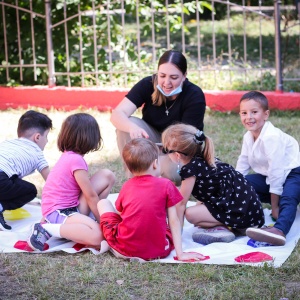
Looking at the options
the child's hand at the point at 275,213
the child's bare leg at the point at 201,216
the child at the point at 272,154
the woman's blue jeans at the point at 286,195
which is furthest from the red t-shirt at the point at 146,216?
the child's hand at the point at 275,213

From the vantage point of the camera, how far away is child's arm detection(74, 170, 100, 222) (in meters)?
4.20

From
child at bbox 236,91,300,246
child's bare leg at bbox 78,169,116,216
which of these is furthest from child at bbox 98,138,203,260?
child at bbox 236,91,300,246

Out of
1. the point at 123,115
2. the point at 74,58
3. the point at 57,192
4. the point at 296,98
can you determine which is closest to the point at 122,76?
the point at 74,58

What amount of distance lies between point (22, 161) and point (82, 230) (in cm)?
80

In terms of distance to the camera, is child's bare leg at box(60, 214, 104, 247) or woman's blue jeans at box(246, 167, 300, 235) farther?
woman's blue jeans at box(246, 167, 300, 235)

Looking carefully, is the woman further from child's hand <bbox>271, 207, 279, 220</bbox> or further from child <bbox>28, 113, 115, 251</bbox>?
child's hand <bbox>271, 207, 279, 220</bbox>

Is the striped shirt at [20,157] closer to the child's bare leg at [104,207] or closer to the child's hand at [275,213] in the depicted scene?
the child's bare leg at [104,207]

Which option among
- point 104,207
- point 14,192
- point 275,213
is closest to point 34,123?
point 14,192

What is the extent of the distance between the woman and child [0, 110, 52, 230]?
23.8 inches

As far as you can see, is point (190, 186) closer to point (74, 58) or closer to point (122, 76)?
point (122, 76)

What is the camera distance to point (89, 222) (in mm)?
4082

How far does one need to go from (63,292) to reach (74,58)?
6.11 m

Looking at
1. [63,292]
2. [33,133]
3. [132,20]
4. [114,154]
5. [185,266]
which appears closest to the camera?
[63,292]

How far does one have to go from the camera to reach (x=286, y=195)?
14.4 ft
